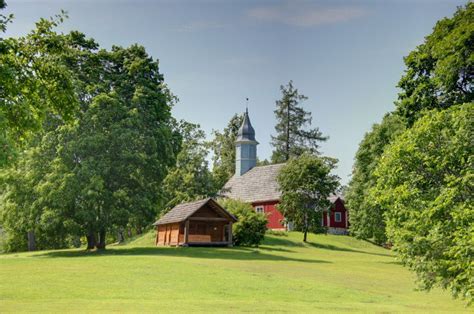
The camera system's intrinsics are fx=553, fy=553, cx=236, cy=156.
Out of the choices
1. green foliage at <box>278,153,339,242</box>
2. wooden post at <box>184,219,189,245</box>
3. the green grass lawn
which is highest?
green foliage at <box>278,153,339,242</box>

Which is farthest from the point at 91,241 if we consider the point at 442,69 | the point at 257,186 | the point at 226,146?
the point at 226,146

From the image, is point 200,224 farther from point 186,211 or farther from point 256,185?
point 256,185

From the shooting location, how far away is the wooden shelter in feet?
150

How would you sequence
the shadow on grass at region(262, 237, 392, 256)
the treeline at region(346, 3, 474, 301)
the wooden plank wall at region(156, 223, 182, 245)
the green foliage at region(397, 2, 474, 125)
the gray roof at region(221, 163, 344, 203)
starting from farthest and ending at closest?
1. the gray roof at region(221, 163, 344, 203)
2. the shadow on grass at region(262, 237, 392, 256)
3. the wooden plank wall at region(156, 223, 182, 245)
4. the green foliage at region(397, 2, 474, 125)
5. the treeline at region(346, 3, 474, 301)

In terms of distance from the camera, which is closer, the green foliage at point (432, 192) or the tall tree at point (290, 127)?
the green foliage at point (432, 192)

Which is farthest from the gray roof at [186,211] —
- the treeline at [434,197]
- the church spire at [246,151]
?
the church spire at [246,151]

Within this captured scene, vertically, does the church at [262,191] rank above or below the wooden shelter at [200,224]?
above

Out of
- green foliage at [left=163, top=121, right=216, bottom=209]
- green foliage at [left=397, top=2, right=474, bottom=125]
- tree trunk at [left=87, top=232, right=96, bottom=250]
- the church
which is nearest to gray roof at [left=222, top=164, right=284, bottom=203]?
the church

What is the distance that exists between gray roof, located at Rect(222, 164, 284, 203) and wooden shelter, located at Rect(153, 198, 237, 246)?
18.6m

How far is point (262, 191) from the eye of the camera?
227 feet

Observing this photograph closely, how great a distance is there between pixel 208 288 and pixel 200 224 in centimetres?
2796

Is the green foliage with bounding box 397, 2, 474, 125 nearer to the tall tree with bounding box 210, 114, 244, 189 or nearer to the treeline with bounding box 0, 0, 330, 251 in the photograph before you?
the treeline with bounding box 0, 0, 330, 251

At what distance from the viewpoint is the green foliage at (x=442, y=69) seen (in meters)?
27.6

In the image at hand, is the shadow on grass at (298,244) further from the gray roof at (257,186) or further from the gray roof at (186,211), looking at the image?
the gray roof at (257,186)
